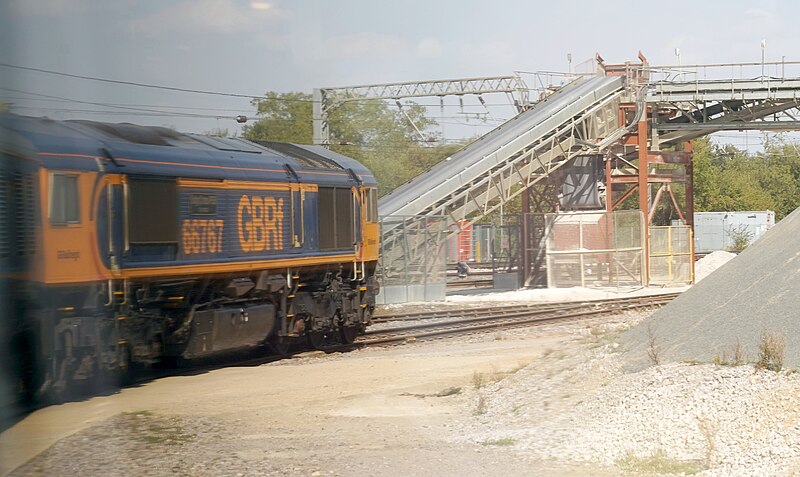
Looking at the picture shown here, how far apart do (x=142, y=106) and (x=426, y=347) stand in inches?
400

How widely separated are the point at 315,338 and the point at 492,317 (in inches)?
A: 257

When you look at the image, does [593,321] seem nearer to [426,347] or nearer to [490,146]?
[426,347]

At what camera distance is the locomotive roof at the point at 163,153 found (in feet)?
38.2

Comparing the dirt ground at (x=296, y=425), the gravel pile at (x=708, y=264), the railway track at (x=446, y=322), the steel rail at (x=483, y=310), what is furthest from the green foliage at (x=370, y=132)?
the gravel pile at (x=708, y=264)

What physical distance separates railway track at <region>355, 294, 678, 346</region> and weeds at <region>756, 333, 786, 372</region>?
35.2 ft

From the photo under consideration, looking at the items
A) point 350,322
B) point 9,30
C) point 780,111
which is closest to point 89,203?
point 9,30

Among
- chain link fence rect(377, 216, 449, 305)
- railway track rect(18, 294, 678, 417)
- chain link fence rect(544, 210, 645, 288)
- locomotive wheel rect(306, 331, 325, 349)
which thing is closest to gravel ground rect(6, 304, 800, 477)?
railway track rect(18, 294, 678, 417)

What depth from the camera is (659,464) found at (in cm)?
834

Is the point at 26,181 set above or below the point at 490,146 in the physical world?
below

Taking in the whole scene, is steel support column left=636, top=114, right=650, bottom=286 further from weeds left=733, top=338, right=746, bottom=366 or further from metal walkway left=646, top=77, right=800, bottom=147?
weeds left=733, top=338, right=746, bottom=366

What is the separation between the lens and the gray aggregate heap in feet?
35.6

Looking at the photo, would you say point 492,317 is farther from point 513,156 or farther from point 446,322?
point 513,156

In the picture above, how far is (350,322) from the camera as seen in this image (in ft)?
63.6

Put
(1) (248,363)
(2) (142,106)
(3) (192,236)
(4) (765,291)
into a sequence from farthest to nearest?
(1) (248,363)
(3) (192,236)
(4) (765,291)
(2) (142,106)
